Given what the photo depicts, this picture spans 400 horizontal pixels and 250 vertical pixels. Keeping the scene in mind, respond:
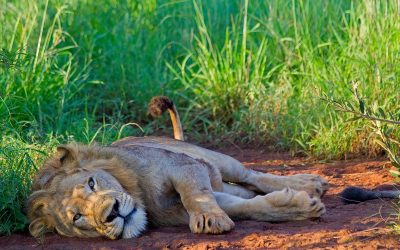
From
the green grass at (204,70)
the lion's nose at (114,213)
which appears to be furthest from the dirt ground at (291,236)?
the green grass at (204,70)

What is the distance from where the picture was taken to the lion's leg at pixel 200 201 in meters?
4.34

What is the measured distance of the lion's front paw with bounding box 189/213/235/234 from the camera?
432cm

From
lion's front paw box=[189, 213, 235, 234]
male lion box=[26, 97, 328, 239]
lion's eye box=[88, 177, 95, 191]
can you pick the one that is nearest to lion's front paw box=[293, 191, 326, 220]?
male lion box=[26, 97, 328, 239]

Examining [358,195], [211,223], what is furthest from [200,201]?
[358,195]

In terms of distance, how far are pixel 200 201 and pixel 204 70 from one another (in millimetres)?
3001

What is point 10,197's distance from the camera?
485cm

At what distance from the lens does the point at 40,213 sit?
465cm

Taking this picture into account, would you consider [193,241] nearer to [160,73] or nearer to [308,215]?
[308,215]

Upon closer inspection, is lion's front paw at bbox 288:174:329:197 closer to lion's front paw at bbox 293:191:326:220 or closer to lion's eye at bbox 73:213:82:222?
lion's front paw at bbox 293:191:326:220

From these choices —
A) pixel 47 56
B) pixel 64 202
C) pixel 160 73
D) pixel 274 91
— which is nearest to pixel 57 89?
pixel 47 56

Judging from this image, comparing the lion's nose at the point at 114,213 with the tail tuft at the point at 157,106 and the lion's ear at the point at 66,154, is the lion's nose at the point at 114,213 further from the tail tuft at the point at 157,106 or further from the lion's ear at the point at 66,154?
the tail tuft at the point at 157,106

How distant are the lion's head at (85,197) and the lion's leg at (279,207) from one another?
1.60 feet

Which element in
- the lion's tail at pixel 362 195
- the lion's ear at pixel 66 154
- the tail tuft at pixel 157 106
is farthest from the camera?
the tail tuft at pixel 157 106

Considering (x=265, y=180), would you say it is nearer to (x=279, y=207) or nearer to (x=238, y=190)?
(x=238, y=190)
